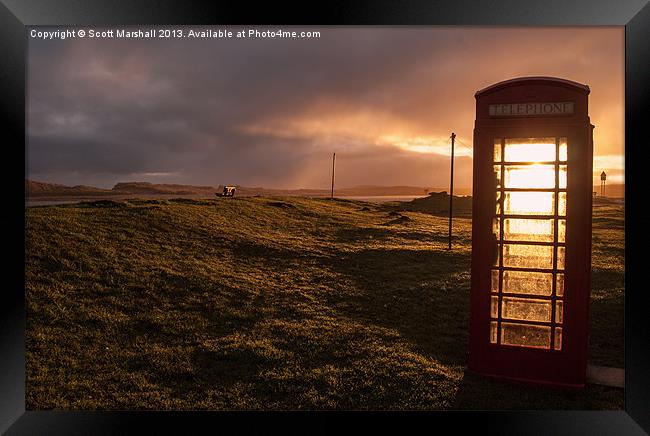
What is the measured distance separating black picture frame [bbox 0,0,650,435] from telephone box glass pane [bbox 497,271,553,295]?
0.80 meters

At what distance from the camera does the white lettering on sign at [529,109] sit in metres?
4.14

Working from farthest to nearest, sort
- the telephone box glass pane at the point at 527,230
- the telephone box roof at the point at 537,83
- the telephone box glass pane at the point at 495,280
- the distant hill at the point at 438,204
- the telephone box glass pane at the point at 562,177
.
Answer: the distant hill at the point at 438,204 < the telephone box glass pane at the point at 495,280 < the telephone box glass pane at the point at 527,230 < the telephone box glass pane at the point at 562,177 < the telephone box roof at the point at 537,83

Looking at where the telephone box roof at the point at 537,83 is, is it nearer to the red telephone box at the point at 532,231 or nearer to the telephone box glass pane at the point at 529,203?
the red telephone box at the point at 532,231

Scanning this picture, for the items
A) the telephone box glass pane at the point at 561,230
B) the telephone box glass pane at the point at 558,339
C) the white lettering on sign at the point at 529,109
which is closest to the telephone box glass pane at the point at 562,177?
the telephone box glass pane at the point at 561,230

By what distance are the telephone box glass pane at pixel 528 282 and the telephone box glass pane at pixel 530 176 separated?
0.86 metres

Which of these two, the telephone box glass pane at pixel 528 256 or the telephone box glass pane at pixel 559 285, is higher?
the telephone box glass pane at pixel 528 256

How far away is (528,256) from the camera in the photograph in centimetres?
439

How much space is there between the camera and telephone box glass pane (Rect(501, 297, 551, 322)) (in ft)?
14.3

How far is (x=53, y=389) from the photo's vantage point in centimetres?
469

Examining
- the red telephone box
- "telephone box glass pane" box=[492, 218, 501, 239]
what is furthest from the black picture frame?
"telephone box glass pane" box=[492, 218, 501, 239]
